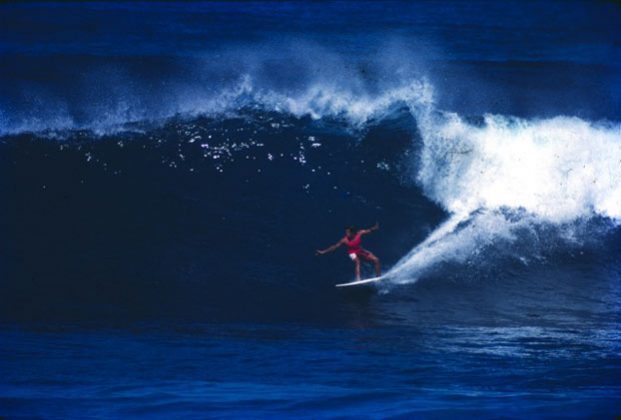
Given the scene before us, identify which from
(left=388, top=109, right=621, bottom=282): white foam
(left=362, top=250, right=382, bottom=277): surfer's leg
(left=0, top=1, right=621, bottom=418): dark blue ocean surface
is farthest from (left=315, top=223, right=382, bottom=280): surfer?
(left=388, top=109, right=621, bottom=282): white foam

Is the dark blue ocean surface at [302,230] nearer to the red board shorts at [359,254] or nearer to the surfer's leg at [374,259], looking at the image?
the surfer's leg at [374,259]

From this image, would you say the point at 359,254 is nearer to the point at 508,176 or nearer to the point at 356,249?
the point at 356,249

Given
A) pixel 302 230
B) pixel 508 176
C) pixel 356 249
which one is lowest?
pixel 356 249

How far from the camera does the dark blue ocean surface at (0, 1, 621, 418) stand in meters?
10.2

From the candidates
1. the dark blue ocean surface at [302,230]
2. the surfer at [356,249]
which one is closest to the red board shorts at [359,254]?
the surfer at [356,249]

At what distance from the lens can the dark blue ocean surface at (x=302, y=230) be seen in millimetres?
10180

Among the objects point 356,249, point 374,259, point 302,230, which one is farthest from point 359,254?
point 302,230

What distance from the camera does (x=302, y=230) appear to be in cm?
1569

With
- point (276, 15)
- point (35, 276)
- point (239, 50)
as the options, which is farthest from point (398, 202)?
point (276, 15)

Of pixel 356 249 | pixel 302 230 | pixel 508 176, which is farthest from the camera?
pixel 508 176

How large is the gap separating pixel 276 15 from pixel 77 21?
6.07 metres

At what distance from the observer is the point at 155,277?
14.1 meters

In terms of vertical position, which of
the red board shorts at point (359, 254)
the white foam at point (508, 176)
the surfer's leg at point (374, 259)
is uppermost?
the white foam at point (508, 176)

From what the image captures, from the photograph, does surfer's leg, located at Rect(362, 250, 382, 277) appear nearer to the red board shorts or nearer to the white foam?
the red board shorts
